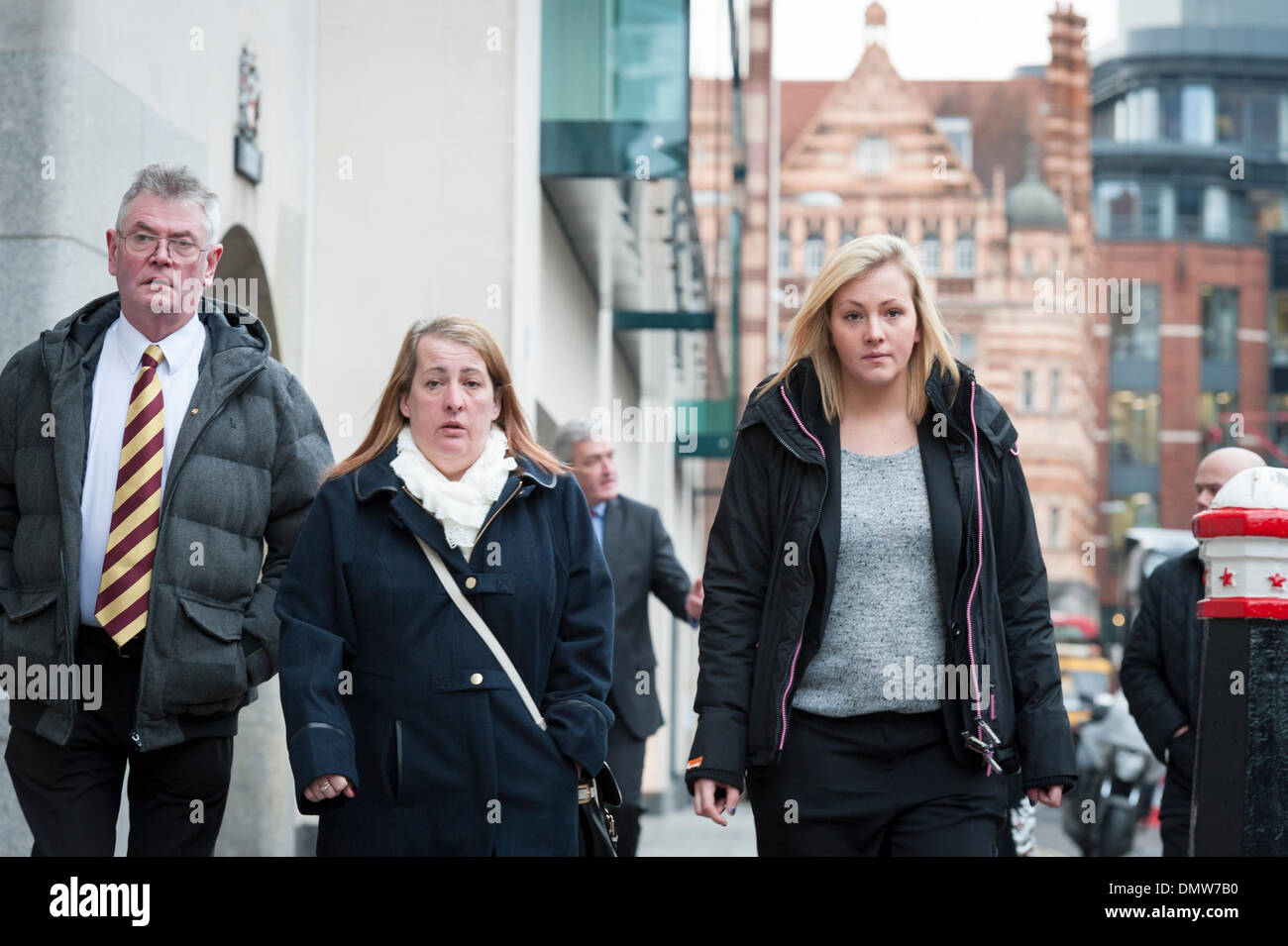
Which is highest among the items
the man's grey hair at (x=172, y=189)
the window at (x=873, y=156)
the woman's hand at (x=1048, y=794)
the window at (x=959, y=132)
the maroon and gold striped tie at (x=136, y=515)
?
the window at (x=959, y=132)

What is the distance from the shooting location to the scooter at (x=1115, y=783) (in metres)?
14.3

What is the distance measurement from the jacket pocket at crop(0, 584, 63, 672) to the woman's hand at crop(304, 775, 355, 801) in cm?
88

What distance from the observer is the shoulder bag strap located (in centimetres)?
438

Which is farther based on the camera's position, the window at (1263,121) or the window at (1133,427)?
the window at (1263,121)

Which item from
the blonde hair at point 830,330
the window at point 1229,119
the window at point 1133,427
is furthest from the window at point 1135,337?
the blonde hair at point 830,330

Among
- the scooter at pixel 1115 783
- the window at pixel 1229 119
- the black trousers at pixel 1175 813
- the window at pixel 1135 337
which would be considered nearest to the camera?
the black trousers at pixel 1175 813

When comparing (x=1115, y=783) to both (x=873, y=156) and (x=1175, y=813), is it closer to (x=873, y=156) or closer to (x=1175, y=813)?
(x=1175, y=813)

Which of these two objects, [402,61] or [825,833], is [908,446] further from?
[402,61]

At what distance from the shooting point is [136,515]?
190 inches

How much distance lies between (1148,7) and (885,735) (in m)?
96.0

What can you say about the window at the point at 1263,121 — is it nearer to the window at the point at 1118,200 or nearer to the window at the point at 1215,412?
the window at the point at 1118,200

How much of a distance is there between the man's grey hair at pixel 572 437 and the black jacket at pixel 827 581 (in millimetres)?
3736
